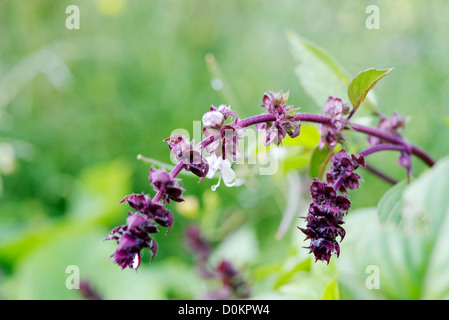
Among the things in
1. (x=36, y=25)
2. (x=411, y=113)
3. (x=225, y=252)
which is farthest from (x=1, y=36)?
(x=411, y=113)

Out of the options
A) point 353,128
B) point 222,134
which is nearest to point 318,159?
point 353,128

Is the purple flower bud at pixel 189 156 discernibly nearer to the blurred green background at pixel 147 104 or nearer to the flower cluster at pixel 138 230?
the flower cluster at pixel 138 230

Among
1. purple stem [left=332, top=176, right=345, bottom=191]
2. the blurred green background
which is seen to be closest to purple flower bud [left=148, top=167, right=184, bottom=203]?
purple stem [left=332, top=176, right=345, bottom=191]

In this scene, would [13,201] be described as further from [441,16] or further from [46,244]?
[441,16]

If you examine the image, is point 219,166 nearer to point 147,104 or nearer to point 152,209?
point 152,209

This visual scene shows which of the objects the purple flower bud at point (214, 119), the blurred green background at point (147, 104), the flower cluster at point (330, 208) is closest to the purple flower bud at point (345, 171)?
the flower cluster at point (330, 208)

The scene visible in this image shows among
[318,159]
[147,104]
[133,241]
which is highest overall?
[147,104]
